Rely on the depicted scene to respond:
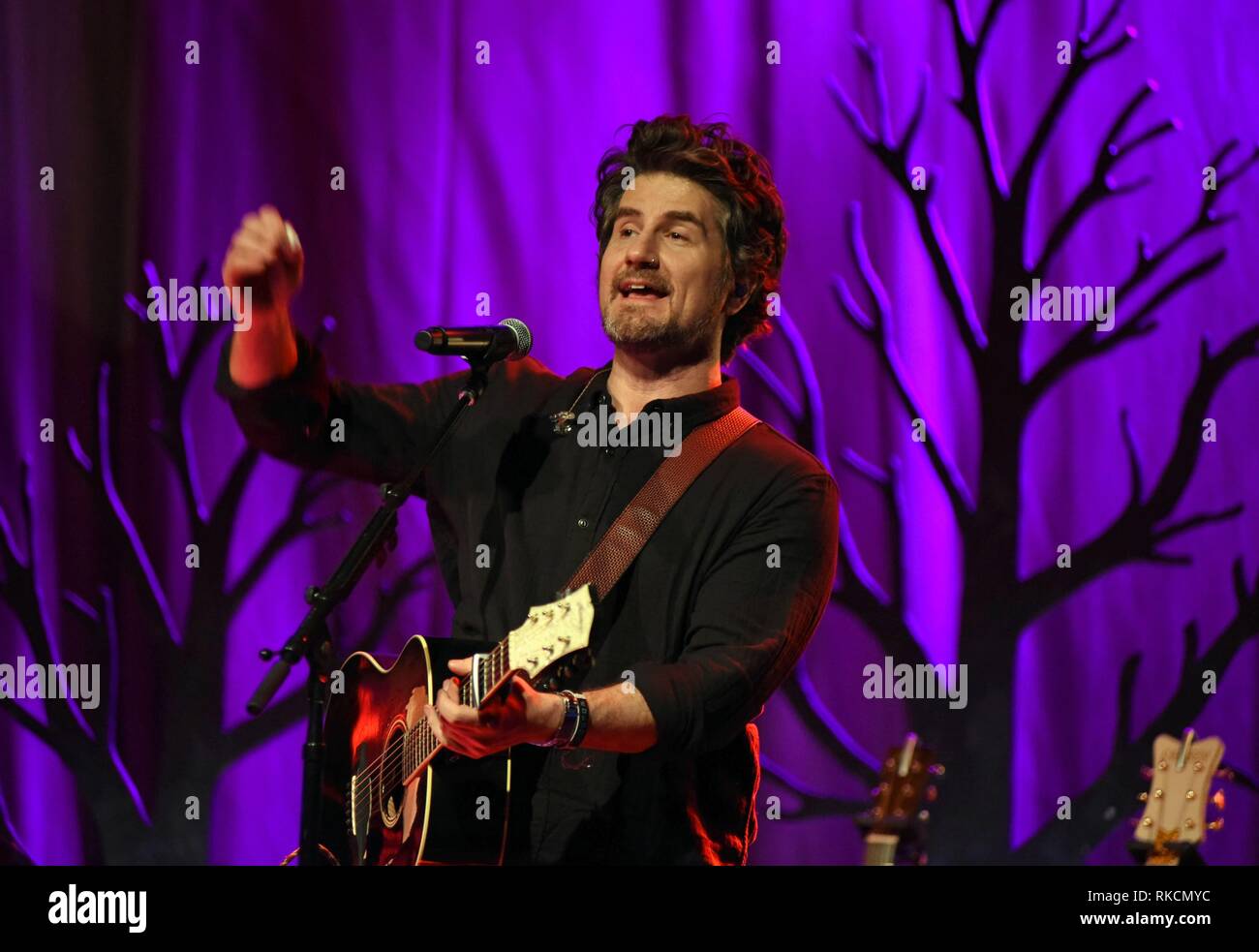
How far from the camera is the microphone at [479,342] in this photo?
280cm

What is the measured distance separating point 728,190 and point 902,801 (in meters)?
1.39

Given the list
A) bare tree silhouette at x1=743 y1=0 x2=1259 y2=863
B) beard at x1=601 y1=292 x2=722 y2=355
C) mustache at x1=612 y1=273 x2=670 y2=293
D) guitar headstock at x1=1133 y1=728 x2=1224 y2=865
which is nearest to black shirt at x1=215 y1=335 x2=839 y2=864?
beard at x1=601 y1=292 x2=722 y2=355

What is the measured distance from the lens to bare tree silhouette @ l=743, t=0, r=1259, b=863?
15.5 ft

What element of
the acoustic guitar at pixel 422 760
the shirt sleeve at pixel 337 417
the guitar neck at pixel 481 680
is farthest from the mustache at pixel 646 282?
the guitar neck at pixel 481 680

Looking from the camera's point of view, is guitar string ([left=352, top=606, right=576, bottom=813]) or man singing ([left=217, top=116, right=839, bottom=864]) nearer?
guitar string ([left=352, top=606, right=576, bottom=813])

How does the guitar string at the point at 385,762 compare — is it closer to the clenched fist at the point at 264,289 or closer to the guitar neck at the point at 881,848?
the clenched fist at the point at 264,289

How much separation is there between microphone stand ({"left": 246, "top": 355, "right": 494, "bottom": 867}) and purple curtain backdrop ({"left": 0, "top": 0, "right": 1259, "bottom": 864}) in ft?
6.36

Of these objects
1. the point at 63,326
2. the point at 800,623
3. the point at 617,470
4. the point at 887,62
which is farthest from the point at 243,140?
the point at 800,623

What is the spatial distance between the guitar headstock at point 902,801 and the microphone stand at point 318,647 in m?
1.19

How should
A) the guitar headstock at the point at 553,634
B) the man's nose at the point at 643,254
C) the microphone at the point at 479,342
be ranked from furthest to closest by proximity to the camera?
the man's nose at the point at 643,254 → the microphone at the point at 479,342 → the guitar headstock at the point at 553,634

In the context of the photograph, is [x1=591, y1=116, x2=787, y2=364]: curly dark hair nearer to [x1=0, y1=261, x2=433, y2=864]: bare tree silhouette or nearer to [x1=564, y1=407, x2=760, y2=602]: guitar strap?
[x1=564, y1=407, x2=760, y2=602]: guitar strap
